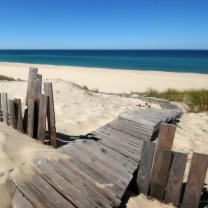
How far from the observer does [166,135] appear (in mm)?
2879

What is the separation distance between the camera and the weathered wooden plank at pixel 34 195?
235cm

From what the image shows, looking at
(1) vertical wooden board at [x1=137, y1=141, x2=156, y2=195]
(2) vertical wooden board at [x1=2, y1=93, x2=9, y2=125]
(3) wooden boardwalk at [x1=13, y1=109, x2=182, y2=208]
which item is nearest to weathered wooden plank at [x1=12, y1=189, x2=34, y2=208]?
(3) wooden boardwalk at [x1=13, y1=109, x2=182, y2=208]

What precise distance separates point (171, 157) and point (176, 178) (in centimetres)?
26

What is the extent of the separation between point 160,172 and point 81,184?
0.98m

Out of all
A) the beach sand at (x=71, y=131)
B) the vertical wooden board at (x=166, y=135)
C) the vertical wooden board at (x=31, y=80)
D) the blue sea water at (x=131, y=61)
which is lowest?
the blue sea water at (x=131, y=61)

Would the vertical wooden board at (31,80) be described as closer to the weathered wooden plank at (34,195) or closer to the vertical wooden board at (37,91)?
the vertical wooden board at (37,91)

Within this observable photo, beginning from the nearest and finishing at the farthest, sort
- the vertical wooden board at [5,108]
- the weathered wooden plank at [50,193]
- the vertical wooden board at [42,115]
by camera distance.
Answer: the weathered wooden plank at [50,193], the vertical wooden board at [42,115], the vertical wooden board at [5,108]

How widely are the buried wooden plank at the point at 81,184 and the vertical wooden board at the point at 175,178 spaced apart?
87 cm

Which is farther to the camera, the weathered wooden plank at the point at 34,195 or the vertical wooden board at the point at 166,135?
the vertical wooden board at the point at 166,135

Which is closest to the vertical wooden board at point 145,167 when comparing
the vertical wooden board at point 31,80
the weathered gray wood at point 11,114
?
the vertical wooden board at point 31,80

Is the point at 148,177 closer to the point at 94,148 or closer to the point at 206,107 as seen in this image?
the point at 94,148

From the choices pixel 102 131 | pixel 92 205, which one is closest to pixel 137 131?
pixel 102 131

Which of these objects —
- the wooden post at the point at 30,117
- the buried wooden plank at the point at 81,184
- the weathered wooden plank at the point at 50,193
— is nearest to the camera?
the weathered wooden plank at the point at 50,193

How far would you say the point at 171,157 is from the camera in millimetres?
2924
